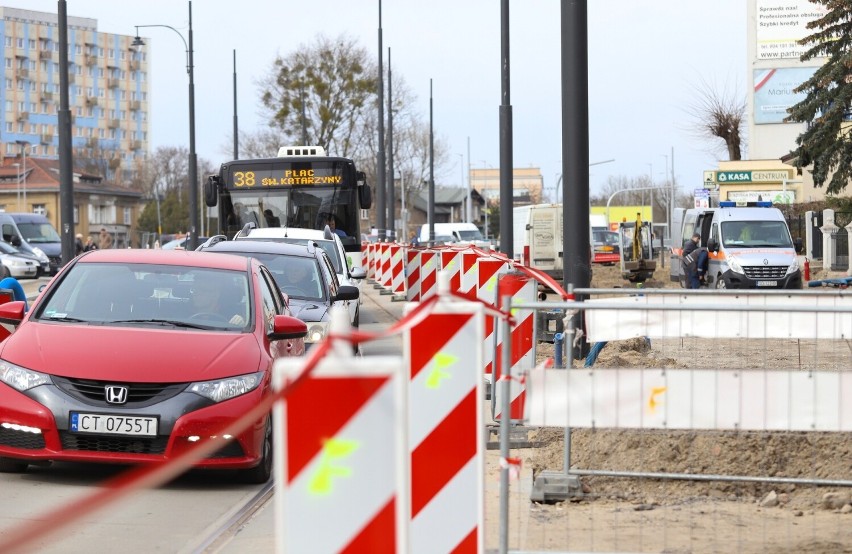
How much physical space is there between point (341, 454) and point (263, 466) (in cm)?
531

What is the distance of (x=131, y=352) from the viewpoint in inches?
332

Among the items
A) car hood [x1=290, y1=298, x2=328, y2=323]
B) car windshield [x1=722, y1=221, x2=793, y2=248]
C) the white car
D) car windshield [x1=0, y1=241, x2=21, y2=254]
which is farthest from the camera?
car windshield [x1=0, y1=241, x2=21, y2=254]

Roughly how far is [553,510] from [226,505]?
1.95 meters

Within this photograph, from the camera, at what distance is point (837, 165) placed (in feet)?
149

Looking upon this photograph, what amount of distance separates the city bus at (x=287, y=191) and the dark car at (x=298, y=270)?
1097 cm

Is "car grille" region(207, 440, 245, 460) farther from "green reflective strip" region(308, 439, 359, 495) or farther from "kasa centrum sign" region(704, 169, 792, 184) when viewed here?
"kasa centrum sign" region(704, 169, 792, 184)

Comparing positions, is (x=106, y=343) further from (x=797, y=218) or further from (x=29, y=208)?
(x=29, y=208)

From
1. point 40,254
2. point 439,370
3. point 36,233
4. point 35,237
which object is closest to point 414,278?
point 439,370

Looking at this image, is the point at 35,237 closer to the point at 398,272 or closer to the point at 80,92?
the point at 398,272

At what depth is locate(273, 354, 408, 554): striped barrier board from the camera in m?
3.51

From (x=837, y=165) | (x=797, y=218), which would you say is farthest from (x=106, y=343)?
(x=797, y=218)

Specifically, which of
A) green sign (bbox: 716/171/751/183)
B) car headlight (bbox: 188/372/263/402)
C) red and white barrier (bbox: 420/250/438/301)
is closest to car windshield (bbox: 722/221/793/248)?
red and white barrier (bbox: 420/250/438/301)

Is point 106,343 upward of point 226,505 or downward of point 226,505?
upward

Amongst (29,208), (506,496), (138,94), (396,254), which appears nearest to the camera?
(506,496)
